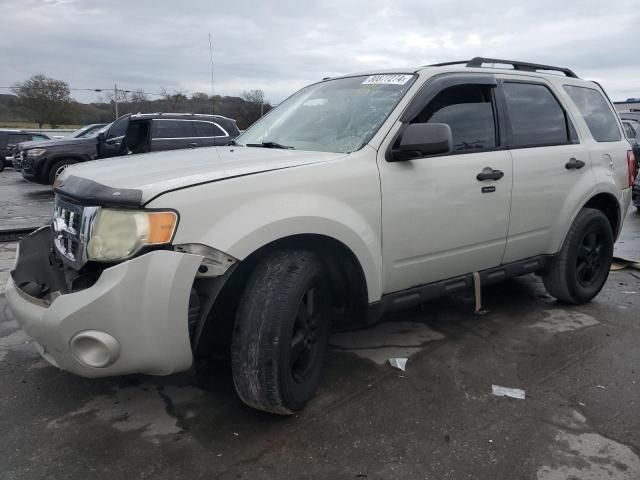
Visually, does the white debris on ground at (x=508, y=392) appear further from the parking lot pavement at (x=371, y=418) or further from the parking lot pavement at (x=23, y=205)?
the parking lot pavement at (x=23, y=205)

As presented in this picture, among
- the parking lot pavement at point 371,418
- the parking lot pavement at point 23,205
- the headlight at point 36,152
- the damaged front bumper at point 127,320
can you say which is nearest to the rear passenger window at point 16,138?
the parking lot pavement at point 23,205

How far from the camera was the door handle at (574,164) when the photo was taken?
4.20 meters

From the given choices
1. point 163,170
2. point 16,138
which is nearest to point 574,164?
point 163,170

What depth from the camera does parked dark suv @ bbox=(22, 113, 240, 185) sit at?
11857 mm

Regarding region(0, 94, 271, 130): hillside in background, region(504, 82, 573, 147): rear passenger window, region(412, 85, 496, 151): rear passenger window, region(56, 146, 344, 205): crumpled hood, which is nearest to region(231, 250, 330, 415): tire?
region(56, 146, 344, 205): crumpled hood

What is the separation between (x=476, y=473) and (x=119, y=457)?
1637 mm

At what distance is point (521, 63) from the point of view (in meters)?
4.40

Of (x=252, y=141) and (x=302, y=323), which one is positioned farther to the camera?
(x=252, y=141)

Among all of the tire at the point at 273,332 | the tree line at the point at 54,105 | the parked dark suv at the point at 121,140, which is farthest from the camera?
the tree line at the point at 54,105

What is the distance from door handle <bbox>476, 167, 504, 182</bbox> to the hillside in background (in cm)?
1838

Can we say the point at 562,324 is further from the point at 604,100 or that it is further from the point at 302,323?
the point at 302,323

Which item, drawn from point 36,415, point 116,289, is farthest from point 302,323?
point 36,415

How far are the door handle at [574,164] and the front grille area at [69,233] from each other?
347 cm

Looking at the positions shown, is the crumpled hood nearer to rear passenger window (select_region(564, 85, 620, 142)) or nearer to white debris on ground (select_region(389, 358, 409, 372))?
white debris on ground (select_region(389, 358, 409, 372))
